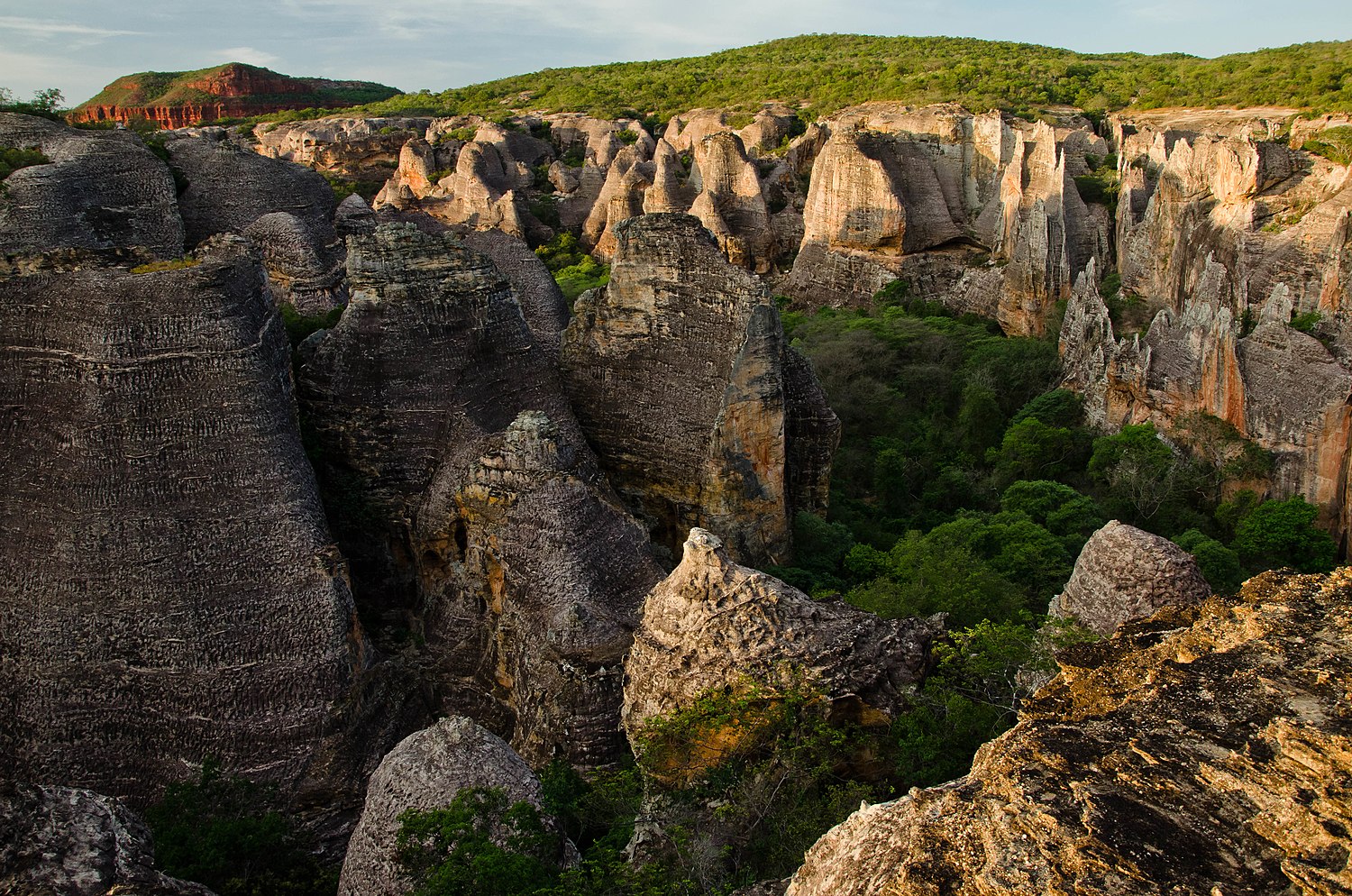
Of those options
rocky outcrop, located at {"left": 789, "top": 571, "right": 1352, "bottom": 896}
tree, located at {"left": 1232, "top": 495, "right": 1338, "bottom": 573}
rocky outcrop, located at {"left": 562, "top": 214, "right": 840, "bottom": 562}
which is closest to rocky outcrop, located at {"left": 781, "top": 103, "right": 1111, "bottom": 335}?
tree, located at {"left": 1232, "top": 495, "right": 1338, "bottom": 573}

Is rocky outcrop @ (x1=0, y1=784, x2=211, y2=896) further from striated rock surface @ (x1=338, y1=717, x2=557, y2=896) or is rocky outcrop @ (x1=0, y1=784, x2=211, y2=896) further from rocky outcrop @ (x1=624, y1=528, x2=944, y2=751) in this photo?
rocky outcrop @ (x1=624, y1=528, x2=944, y2=751)

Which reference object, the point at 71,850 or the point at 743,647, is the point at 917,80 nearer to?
the point at 743,647

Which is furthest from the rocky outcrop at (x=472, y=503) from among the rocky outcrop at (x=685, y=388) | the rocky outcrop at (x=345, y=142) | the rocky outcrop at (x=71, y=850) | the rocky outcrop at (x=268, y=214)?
the rocky outcrop at (x=345, y=142)

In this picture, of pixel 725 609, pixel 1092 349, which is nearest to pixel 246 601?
pixel 725 609

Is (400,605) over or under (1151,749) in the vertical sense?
under

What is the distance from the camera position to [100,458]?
36.4ft

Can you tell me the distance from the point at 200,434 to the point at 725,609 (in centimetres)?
656

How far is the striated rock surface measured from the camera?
885 cm

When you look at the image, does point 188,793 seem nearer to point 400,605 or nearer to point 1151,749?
point 400,605

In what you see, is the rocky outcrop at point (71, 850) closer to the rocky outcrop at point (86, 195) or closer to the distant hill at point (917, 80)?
the rocky outcrop at point (86, 195)

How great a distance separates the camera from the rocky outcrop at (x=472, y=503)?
12.3 m

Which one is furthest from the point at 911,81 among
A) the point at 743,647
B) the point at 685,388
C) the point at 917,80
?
the point at 743,647

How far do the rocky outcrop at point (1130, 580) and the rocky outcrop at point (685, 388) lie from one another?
570 cm

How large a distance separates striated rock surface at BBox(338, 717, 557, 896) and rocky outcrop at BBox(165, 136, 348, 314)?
1285cm
